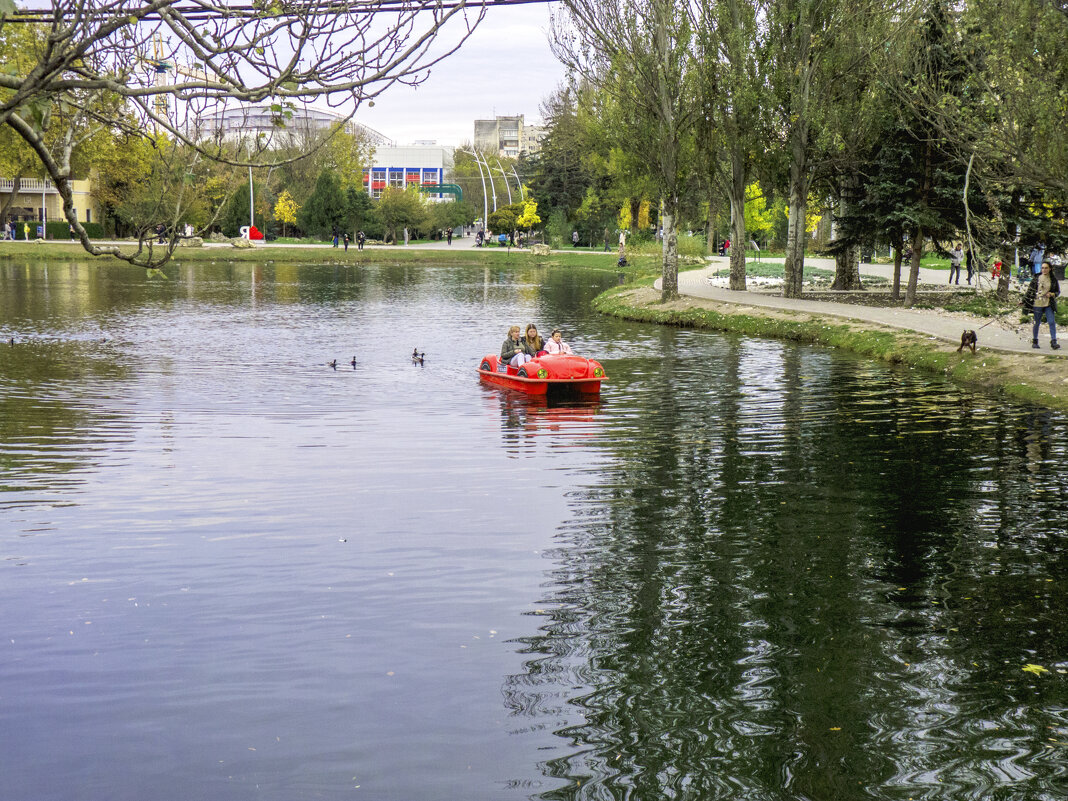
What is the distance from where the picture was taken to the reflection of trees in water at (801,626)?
6.62 metres

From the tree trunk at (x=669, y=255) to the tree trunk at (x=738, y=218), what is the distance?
3285 millimetres

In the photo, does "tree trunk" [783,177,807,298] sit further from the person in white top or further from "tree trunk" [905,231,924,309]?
the person in white top

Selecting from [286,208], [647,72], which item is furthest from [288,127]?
[286,208]

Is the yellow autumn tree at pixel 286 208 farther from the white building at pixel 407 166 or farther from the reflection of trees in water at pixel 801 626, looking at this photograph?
the reflection of trees in water at pixel 801 626

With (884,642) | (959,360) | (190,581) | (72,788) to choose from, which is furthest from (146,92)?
(959,360)

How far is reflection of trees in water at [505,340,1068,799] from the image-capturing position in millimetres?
6625

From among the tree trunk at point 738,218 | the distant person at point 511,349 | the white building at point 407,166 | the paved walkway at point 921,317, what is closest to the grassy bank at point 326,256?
the tree trunk at point 738,218

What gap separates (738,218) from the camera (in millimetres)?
42938

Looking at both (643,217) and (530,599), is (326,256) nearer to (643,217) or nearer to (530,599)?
(643,217)

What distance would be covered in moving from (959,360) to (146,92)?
22350mm

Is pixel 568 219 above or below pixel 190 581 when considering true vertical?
above

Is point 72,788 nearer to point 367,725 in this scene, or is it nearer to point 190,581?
point 367,725

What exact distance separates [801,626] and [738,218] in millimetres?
35787

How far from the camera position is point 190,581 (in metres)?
9.70
